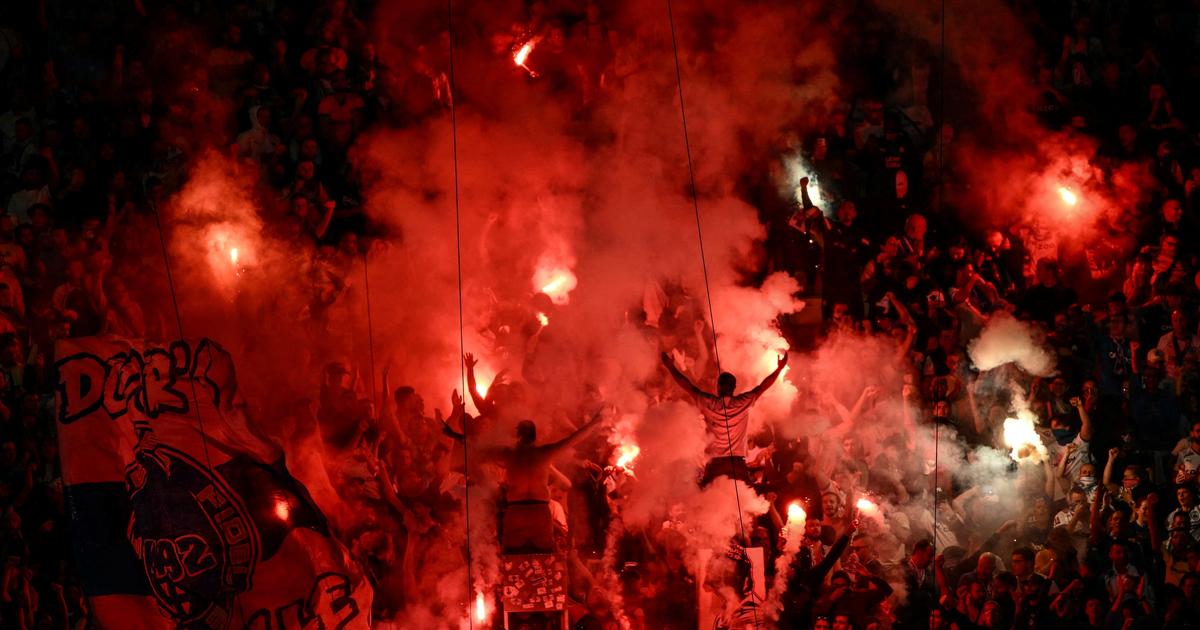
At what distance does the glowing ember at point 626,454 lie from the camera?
12.3m

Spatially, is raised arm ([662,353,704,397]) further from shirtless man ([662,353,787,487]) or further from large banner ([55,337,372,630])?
large banner ([55,337,372,630])

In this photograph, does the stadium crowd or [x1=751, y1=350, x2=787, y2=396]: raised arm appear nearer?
the stadium crowd

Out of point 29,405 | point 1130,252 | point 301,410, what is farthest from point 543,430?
point 1130,252

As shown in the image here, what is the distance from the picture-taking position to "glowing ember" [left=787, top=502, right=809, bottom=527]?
11.9 m

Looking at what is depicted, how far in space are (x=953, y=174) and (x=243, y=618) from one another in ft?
21.1

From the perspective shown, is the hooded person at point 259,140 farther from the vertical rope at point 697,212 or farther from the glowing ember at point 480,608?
the glowing ember at point 480,608

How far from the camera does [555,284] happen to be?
12.8 metres

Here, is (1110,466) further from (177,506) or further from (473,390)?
(177,506)

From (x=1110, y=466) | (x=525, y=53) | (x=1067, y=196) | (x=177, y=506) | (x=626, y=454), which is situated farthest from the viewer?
(x=525, y=53)

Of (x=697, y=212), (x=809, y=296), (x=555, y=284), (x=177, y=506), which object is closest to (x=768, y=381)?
(x=809, y=296)

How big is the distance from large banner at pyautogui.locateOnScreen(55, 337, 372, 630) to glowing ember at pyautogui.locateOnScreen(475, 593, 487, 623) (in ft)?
3.44

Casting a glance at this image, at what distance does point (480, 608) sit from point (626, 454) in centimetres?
163

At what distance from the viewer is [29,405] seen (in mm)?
11844

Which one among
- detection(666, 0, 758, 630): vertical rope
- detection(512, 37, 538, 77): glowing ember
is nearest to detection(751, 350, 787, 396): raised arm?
detection(666, 0, 758, 630): vertical rope
